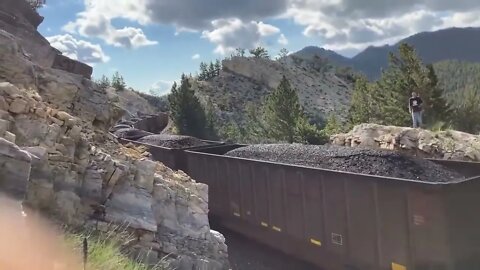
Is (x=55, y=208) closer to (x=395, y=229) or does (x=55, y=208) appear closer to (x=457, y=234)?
(x=395, y=229)

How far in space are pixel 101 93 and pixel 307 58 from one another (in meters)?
98.7

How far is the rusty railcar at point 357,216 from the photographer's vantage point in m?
5.96

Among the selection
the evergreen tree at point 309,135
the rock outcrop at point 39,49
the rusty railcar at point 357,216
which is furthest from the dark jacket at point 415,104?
the rock outcrop at point 39,49

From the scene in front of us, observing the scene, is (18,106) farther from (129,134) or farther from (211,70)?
(211,70)

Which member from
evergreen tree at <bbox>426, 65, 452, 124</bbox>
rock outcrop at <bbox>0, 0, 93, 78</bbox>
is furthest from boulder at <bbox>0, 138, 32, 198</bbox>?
evergreen tree at <bbox>426, 65, 452, 124</bbox>

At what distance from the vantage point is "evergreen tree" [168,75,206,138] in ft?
110

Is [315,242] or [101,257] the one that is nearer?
[101,257]

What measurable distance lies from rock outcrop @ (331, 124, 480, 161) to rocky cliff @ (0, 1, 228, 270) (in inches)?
325

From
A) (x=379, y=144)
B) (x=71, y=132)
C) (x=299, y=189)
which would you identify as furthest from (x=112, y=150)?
(x=379, y=144)

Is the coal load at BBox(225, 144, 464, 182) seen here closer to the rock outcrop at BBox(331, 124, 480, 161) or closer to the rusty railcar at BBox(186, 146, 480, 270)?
the rusty railcar at BBox(186, 146, 480, 270)

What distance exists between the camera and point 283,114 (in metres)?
30.6

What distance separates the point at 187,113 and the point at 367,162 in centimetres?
2643

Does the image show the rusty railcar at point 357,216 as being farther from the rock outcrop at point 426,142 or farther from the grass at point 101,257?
the rock outcrop at point 426,142

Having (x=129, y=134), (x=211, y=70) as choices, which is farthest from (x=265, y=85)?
(x=129, y=134)
